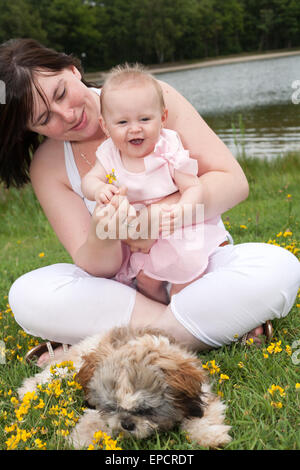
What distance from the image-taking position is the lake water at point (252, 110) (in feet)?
39.5

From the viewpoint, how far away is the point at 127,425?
200 centimetres

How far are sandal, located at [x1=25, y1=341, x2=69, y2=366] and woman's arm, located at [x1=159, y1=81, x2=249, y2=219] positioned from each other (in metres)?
1.18

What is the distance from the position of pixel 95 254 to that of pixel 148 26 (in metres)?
32.9

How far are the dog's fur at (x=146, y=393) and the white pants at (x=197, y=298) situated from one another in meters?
0.44

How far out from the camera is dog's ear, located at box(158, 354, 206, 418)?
6.74 ft

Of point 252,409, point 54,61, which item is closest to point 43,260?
point 54,61

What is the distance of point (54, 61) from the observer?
299cm

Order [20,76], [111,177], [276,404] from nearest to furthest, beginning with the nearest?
[276,404] < [111,177] < [20,76]

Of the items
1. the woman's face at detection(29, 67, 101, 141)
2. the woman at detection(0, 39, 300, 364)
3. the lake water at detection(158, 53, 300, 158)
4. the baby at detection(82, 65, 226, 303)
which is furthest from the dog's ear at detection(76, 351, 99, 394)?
the lake water at detection(158, 53, 300, 158)

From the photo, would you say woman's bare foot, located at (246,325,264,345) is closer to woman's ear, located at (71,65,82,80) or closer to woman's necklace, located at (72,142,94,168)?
woman's necklace, located at (72,142,94,168)

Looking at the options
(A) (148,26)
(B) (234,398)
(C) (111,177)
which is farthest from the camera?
(A) (148,26)

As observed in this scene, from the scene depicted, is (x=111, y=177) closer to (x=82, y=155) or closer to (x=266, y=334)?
(x=82, y=155)

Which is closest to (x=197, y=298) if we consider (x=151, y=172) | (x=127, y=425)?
(x=151, y=172)
